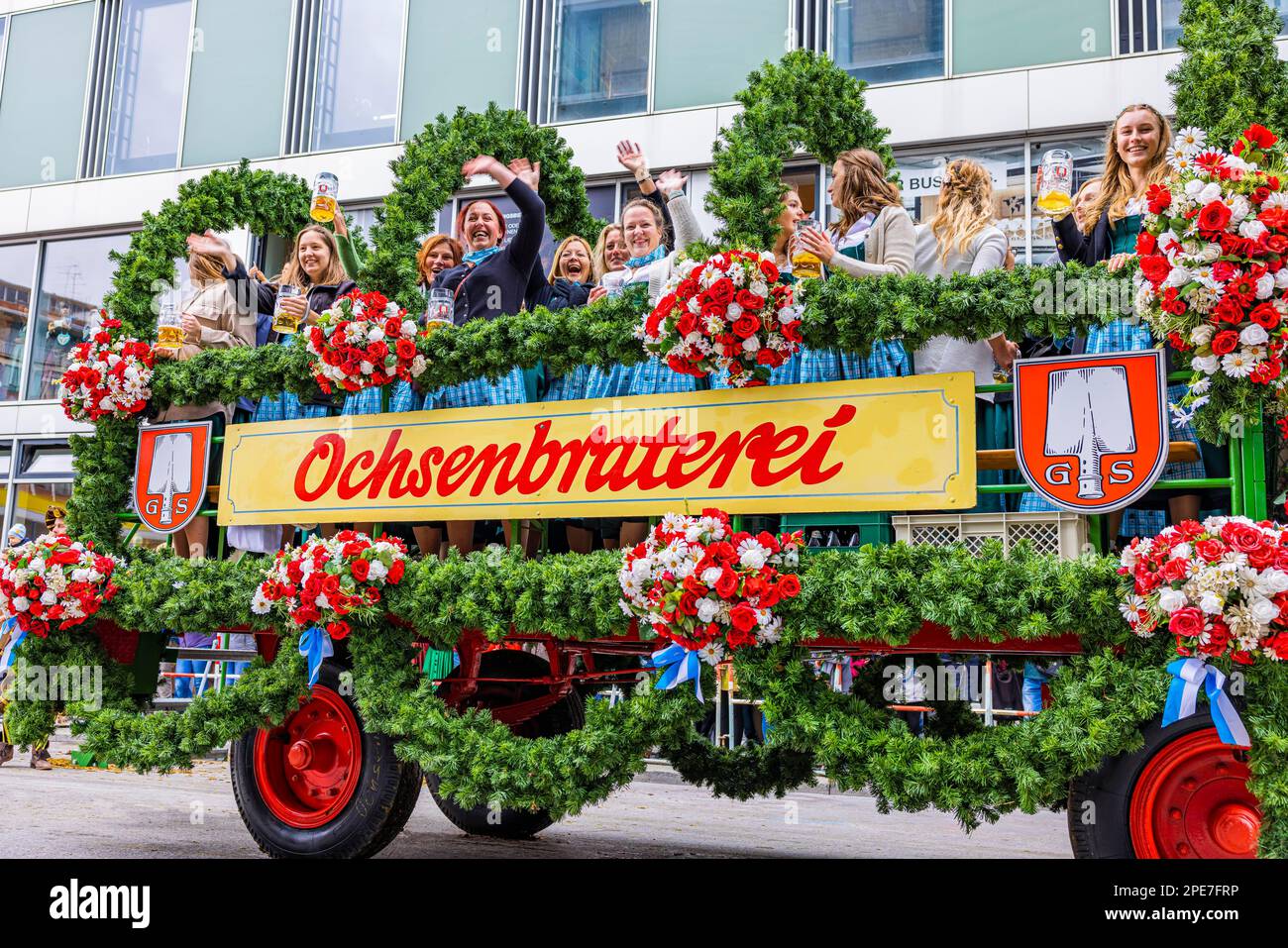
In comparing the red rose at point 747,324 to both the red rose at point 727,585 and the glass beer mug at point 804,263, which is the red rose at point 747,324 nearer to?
the glass beer mug at point 804,263

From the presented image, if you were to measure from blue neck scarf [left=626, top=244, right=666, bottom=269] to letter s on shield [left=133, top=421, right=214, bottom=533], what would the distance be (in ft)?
7.91

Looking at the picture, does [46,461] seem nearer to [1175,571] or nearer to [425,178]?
[425,178]

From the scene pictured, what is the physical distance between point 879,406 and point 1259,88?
174 centimetres

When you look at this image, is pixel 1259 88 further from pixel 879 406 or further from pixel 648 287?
pixel 648 287

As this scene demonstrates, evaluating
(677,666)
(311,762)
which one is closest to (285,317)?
(311,762)

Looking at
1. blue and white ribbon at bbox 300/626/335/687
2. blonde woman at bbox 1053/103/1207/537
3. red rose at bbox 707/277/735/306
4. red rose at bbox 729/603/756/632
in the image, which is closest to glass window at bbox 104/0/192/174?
blue and white ribbon at bbox 300/626/335/687

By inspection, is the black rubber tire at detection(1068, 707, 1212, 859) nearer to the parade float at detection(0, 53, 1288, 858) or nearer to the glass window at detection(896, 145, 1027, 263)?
the parade float at detection(0, 53, 1288, 858)

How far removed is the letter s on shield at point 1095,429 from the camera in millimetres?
3953

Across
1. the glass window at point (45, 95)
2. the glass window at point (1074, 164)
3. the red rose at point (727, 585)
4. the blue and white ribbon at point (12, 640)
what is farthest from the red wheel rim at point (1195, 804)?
the glass window at point (45, 95)

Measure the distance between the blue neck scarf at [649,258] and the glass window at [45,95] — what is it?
513 inches

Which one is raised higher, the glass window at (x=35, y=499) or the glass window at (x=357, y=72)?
the glass window at (x=357, y=72)

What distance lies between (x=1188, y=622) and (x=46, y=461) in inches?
612

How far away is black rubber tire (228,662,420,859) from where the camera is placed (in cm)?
521

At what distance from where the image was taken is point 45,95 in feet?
54.9
